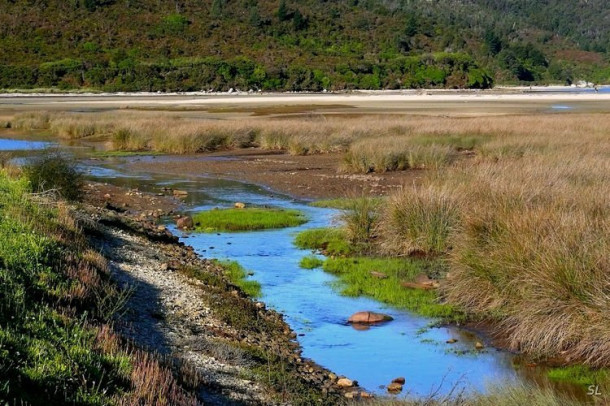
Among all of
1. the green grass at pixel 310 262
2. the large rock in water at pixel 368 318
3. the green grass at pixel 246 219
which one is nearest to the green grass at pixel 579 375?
the large rock in water at pixel 368 318

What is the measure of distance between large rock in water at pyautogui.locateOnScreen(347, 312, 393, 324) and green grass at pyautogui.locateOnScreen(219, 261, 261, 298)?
203 cm

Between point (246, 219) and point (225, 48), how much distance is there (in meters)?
93.0

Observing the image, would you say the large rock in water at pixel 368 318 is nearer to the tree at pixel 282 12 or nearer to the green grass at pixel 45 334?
the green grass at pixel 45 334

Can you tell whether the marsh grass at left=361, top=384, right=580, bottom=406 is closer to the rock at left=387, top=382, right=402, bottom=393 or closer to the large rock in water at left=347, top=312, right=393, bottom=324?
the rock at left=387, top=382, right=402, bottom=393

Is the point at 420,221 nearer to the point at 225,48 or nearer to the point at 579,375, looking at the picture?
the point at 579,375

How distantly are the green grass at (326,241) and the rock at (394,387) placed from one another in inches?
274

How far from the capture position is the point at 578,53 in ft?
639

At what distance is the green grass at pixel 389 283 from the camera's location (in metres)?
12.4

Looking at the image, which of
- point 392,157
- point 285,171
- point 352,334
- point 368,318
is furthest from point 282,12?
point 352,334

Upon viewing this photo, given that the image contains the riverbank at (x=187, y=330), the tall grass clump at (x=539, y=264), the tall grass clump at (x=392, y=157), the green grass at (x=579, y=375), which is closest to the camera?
the riverbank at (x=187, y=330)

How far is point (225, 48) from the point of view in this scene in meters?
110

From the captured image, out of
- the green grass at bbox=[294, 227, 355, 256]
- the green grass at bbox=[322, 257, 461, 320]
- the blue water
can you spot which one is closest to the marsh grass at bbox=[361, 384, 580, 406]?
the blue water

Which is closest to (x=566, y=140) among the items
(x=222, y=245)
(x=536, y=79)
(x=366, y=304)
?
(x=222, y=245)

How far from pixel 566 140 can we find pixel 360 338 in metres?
20.8
